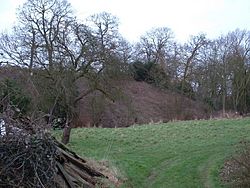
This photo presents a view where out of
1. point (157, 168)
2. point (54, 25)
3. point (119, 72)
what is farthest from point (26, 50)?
point (157, 168)

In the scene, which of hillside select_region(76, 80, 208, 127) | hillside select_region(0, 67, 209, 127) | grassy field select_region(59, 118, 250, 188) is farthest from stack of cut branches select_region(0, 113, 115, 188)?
hillside select_region(76, 80, 208, 127)

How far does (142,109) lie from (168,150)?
18.1 meters

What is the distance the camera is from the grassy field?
12.5 m

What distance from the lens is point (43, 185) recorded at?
24.0ft

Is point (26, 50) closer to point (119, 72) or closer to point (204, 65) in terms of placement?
point (119, 72)

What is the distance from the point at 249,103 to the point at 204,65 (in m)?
5.37

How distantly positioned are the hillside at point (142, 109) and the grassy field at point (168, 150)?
4.57 metres

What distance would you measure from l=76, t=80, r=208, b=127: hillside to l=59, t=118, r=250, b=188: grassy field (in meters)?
4.57

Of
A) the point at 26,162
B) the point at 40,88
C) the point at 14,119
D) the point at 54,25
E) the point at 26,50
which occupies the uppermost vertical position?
the point at 54,25

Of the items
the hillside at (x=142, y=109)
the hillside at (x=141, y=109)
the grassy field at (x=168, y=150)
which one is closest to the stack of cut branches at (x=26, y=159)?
the grassy field at (x=168, y=150)

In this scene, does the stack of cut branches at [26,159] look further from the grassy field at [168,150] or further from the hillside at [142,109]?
the hillside at [142,109]

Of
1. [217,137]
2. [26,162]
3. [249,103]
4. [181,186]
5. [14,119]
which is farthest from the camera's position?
[249,103]

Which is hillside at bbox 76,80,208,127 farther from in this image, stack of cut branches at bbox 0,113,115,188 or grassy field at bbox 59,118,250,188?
stack of cut branches at bbox 0,113,115,188

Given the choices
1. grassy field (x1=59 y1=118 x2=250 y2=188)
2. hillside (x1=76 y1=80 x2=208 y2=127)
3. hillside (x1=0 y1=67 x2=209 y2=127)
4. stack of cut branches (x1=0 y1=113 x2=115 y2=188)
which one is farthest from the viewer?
hillside (x1=76 y1=80 x2=208 y2=127)
